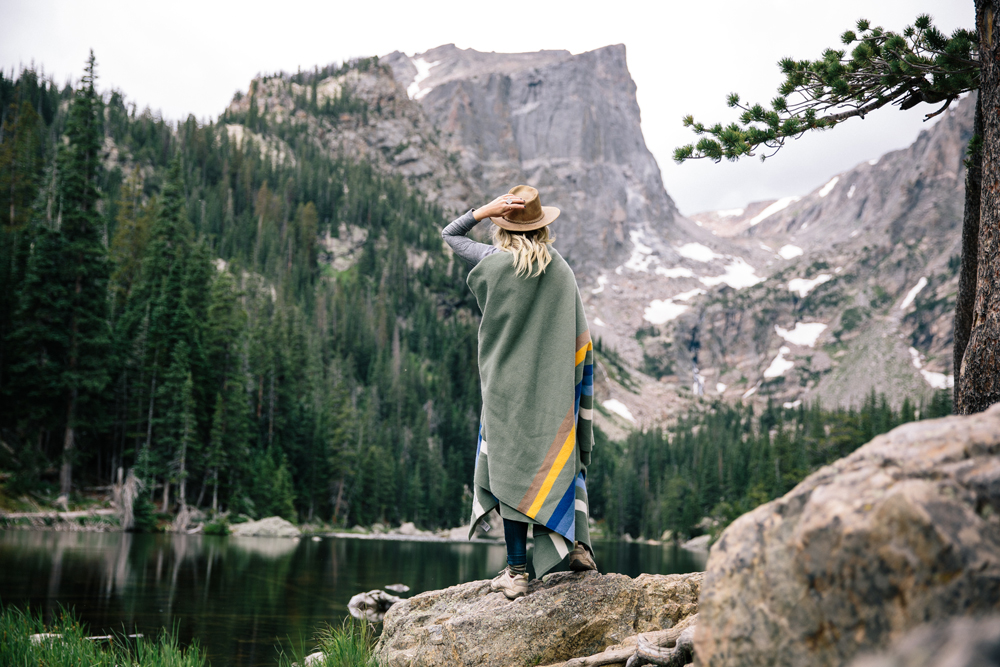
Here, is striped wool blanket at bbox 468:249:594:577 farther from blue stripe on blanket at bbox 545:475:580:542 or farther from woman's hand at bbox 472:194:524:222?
woman's hand at bbox 472:194:524:222

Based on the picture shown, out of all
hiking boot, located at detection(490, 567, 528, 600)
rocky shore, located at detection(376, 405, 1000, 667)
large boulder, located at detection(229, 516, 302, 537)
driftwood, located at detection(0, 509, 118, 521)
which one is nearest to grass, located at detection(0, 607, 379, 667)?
hiking boot, located at detection(490, 567, 528, 600)

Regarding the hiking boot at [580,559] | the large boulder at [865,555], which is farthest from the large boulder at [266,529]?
the large boulder at [865,555]

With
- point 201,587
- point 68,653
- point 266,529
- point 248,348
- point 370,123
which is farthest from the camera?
point 370,123

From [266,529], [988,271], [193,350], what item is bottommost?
[266,529]

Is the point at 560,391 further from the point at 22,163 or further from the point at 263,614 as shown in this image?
the point at 22,163

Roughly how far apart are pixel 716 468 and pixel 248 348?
6385 centimetres

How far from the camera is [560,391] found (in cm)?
439

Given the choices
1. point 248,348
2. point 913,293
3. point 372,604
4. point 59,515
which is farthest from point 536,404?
point 913,293

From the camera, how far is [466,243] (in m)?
4.67

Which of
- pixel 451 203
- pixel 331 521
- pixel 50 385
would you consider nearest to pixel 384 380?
pixel 331 521

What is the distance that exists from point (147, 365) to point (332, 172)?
9913 centimetres

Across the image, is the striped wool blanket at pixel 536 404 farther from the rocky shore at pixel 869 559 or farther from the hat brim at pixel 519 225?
the rocky shore at pixel 869 559

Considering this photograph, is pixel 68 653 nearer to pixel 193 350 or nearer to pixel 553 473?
pixel 553 473

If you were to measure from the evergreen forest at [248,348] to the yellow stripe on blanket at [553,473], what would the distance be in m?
29.2
